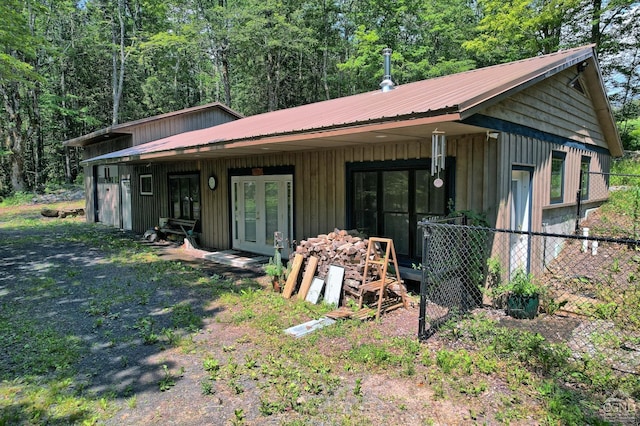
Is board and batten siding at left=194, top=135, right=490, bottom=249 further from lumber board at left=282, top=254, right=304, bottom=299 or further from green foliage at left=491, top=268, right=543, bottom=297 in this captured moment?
lumber board at left=282, top=254, right=304, bottom=299

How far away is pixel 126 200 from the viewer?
14766mm

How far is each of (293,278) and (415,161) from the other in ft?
8.57

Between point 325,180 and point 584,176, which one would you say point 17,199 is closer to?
point 325,180

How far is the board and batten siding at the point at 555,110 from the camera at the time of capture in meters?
5.69

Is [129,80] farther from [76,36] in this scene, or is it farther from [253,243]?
[253,243]

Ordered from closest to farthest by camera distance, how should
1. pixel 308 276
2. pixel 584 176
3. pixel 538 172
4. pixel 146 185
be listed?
pixel 308 276, pixel 538 172, pixel 584 176, pixel 146 185

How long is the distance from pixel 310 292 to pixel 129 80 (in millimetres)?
28074

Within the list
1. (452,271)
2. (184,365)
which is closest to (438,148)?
(452,271)

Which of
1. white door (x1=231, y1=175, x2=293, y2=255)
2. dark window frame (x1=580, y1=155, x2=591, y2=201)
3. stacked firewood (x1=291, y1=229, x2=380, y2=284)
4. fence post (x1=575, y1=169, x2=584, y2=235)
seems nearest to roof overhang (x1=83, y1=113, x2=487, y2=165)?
white door (x1=231, y1=175, x2=293, y2=255)

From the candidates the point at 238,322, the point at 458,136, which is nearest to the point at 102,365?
the point at 238,322

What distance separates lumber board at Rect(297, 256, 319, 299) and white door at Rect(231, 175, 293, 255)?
2.51 m

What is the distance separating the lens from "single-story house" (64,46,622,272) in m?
5.33

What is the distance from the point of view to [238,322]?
16.1 ft

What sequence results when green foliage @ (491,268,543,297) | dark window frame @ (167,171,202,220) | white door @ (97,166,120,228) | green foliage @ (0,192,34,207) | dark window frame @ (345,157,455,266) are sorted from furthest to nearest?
green foliage @ (0,192,34,207), white door @ (97,166,120,228), dark window frame @ (167,171,202,220), dark window frame @ (345,157,455,266), green foliage @ (491,268,543,297)
